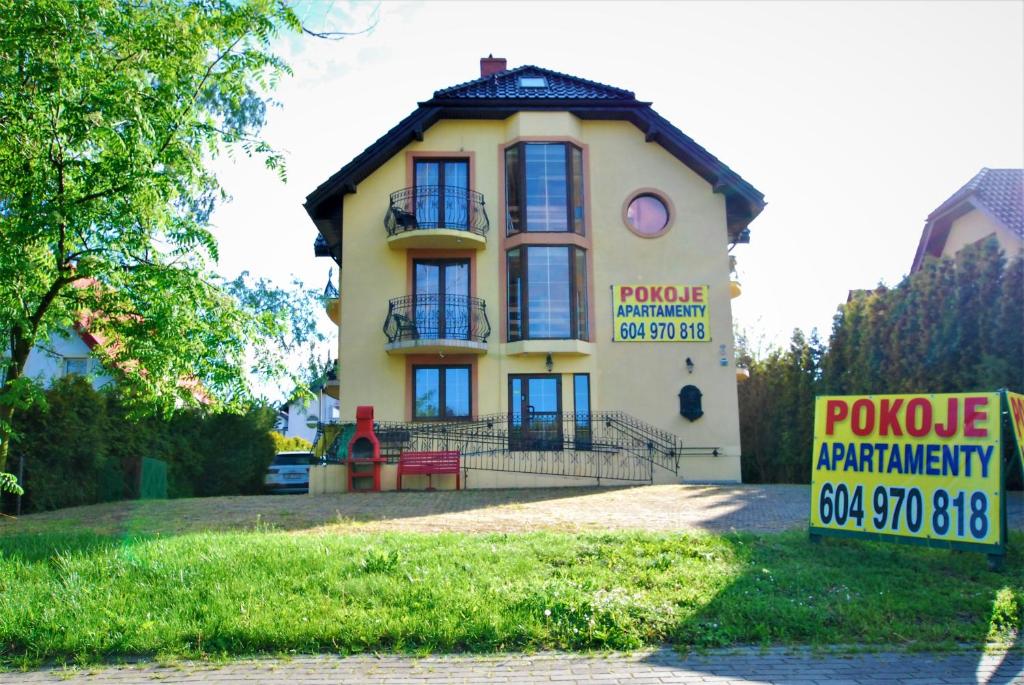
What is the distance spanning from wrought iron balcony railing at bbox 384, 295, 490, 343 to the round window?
4.60m

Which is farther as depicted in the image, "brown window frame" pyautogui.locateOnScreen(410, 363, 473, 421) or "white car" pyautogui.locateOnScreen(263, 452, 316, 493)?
"white car" pyautogui.locateOnScreen(263, 452, 316, 493)

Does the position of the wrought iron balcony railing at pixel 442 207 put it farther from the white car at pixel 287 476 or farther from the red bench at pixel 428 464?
the white car at pixel 287 476

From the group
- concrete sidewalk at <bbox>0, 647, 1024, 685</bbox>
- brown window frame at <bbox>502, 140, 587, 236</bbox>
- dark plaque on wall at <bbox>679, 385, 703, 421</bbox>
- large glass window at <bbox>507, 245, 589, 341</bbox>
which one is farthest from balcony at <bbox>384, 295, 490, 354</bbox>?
concrete sidewalk at <bbox>0, 647, 1024, 685</bbox>

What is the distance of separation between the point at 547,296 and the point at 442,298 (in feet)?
8.67

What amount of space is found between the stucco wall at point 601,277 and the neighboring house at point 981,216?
5.65 m

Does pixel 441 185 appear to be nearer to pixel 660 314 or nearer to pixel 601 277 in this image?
pixel 601 277

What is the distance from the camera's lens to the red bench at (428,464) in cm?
1844

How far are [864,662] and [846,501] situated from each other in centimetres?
324

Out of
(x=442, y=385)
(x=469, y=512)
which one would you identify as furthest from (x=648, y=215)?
(x=469, y=512)

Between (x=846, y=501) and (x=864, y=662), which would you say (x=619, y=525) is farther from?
(x=864, y=662)

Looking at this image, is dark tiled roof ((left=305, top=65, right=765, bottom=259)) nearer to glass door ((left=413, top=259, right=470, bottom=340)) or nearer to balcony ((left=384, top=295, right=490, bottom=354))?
glass door ((left=413, top=259, right=470, bottom=340))

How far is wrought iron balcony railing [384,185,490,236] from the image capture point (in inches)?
852

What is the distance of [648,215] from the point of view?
73.7ft

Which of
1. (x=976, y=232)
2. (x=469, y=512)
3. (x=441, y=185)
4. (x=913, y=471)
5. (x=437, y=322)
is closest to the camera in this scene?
(x=913, y=471)
